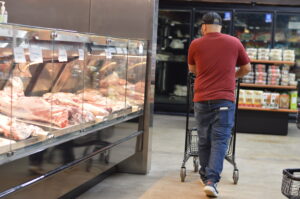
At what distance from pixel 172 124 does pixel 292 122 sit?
9.55ft

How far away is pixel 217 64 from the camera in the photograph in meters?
4.61

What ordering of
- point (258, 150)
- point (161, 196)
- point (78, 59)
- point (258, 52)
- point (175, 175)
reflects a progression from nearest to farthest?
point (78, 59), point (161, 196), point (175, 175), point (258, 150), point (258, 52)

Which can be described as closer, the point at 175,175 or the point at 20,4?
the point at 175,175

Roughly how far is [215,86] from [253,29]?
23.1 feet

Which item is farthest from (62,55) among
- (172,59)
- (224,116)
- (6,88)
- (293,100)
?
(172,59)

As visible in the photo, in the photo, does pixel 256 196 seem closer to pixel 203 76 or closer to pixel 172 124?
pixel 203 76

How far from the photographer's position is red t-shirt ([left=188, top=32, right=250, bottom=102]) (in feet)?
15.1

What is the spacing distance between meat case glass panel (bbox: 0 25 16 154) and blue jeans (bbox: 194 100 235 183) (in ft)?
7.26

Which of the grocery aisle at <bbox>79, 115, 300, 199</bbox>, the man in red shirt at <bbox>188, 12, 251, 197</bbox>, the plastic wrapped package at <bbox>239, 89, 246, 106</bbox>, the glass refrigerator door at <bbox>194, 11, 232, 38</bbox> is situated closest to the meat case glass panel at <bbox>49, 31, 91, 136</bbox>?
the grocery aisle at <bbox>79, 115, 300, 199</bbox>

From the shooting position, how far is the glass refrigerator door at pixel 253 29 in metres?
11.1

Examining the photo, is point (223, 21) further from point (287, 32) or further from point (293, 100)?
point (293, 100)

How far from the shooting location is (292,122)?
1097 cm

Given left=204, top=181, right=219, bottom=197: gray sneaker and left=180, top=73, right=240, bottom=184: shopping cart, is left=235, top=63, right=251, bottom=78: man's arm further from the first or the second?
left=204, top=181, right=219, bottom=197: gray sneaker

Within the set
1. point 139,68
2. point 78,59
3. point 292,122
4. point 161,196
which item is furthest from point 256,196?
point 292,122
